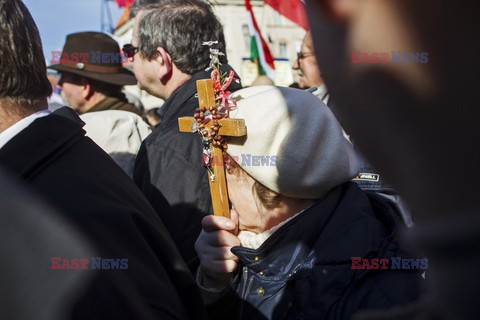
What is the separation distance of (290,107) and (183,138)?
74 cm

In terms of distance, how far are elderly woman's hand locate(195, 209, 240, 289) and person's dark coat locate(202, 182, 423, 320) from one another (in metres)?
0.07

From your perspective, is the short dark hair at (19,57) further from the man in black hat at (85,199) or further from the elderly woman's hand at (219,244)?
A: the elderly woman's hand at (219,244)

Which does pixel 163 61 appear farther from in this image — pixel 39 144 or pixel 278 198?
pixel 39 144

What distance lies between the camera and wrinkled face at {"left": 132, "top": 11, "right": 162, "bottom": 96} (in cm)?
284

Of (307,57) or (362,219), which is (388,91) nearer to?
(362,219)

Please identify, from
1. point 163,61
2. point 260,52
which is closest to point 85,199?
point 163,61

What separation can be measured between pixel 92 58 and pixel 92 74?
0.20m

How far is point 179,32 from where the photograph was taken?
2770 mm

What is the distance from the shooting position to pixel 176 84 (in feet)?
9.33

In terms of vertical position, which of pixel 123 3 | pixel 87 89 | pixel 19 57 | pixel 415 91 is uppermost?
pixel 415 91

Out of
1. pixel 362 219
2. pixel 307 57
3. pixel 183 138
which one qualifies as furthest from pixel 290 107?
pixel 307 57

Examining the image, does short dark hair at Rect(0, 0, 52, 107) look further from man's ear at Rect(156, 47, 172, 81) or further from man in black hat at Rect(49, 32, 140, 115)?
man in black hat at Rect(49, 32, 140, 115)

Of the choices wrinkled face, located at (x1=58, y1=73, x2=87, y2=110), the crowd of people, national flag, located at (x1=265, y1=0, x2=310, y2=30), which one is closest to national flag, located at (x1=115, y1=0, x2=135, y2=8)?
national flag, located at (x1=265, y1=0, x2=310, y2=30)

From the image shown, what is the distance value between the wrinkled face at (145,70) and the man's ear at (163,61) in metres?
0.03
